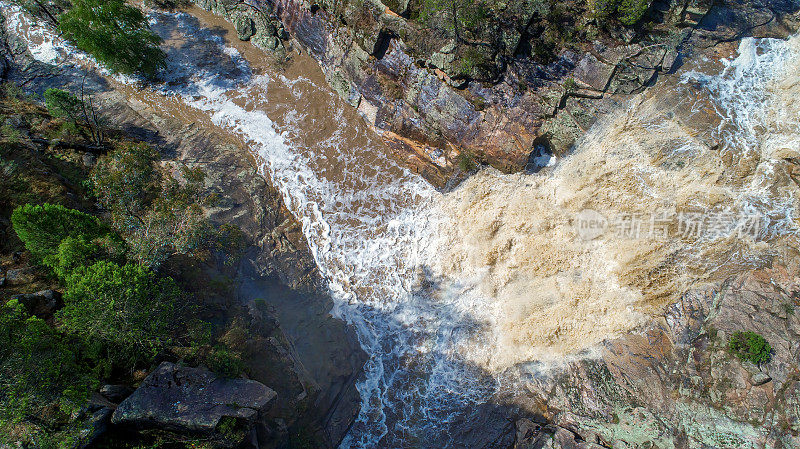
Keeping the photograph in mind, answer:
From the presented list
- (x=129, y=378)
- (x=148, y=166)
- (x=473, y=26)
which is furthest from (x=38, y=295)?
(x=473, y=26)

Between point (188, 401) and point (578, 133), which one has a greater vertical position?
point (578, 133)

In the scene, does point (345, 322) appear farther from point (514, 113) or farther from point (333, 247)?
point (514, 113)

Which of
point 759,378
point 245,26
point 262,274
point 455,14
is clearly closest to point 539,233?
point 759,378

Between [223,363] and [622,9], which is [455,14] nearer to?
[622,9]

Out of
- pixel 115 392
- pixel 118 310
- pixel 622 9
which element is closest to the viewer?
pixel 118 310

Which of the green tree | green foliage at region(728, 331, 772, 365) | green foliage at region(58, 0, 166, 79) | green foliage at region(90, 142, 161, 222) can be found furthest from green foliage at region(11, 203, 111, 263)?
green foliage at region(728, 331, 772, 365)

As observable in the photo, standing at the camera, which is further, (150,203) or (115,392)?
(150,203)

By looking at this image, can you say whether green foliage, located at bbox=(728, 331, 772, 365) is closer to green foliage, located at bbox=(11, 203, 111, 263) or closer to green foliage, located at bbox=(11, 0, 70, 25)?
green foliage, located at bbox=(11, 203, 111, 263)

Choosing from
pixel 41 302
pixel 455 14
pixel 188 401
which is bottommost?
pixel 41 302
